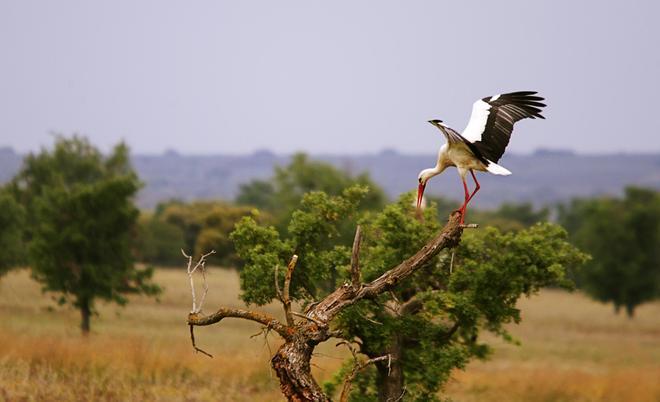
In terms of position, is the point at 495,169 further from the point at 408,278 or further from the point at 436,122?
the point at 408,278

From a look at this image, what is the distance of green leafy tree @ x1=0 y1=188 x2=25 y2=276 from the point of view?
35.8 m

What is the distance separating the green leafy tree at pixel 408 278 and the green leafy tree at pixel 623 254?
33.7 meters

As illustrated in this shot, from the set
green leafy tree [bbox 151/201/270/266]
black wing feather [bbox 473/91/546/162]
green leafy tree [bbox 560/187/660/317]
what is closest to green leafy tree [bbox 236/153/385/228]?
green leafy tree [bbox 151/201/270/266]

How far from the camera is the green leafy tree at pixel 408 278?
1355cm

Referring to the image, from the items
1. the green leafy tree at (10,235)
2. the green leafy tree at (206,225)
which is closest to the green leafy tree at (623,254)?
the green leafy tree at (206,225)

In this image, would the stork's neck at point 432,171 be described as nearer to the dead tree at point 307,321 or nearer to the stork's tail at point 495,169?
the stork's tail at point 495,169

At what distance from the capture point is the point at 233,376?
66.5 feet

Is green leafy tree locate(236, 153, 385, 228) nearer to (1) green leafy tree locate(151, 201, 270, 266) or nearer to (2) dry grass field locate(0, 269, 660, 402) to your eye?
(1) green leafy tree locate(151, 201, 270, 266)

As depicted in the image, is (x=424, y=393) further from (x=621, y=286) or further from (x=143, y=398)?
(x=621, y=286)

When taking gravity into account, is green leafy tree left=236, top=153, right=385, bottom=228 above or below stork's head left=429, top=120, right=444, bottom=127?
below

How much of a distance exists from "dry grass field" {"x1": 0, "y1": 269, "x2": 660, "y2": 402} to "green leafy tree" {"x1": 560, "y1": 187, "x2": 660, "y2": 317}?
170 inches

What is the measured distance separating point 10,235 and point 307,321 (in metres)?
28.9

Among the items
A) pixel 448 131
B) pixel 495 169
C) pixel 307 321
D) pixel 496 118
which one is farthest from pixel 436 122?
pixel 307 321

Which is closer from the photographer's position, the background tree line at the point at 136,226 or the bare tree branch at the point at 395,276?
the bare tree branch at the point at 395,276
